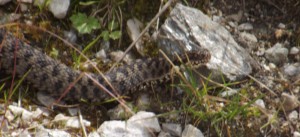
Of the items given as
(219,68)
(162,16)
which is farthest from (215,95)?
(162,16)

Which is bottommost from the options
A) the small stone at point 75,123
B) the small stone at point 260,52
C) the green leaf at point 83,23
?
the small stone at point 75,123

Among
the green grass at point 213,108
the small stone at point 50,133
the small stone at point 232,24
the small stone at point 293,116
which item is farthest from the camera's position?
the small stone at point 232,24

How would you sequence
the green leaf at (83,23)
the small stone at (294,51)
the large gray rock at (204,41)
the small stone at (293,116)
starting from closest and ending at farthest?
the small stone at (293,116)
the large gray rock at (204,41)
the green leaf at (83,23)
the small stone at (294,51)

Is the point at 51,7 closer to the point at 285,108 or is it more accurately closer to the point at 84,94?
the point at 84,94

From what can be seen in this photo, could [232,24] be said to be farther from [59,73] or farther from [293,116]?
[59,73]

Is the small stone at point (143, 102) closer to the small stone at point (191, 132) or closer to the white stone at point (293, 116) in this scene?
the small stone at point (191, 132)

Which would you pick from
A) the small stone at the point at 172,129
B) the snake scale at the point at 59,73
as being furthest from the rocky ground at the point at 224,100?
Result: the snake scale at the point at 59,73
